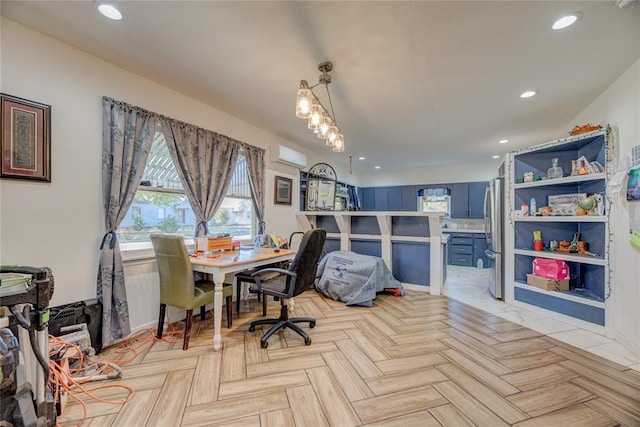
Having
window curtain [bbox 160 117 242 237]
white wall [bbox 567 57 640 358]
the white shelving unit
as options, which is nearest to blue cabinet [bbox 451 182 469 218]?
the white shelving unit

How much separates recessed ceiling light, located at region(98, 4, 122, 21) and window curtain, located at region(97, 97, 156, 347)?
29.1 inches

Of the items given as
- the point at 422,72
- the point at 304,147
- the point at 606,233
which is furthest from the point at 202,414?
the point at 304,147

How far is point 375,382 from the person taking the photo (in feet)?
5.82

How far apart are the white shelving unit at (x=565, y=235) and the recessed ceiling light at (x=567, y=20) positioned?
4.69 feet

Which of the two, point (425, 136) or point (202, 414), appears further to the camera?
point (425, 136)

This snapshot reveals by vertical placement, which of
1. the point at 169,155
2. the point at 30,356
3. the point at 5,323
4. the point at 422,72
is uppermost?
the point at 422,72

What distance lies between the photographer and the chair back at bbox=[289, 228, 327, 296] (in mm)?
2219

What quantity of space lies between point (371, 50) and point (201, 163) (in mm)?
2104

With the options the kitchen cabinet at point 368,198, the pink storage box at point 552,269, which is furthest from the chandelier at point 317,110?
the kitchen cabinet at point 368,198

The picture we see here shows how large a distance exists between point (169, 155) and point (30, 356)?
2048 millimetres

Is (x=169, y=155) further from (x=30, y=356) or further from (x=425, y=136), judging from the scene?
(x=425, y=136)

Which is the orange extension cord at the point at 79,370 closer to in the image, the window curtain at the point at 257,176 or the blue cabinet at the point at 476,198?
the window curtain at the point at 257,176

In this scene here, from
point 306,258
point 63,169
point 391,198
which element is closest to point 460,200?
point 391,198

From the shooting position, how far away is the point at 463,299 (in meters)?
3.60
